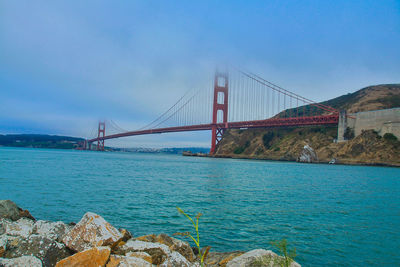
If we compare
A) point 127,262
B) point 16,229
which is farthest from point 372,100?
point 16,229

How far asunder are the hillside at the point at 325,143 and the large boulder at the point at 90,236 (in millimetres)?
47139

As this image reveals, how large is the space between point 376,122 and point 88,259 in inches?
2165

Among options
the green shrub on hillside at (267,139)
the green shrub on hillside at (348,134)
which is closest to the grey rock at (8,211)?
the green shrub on hillside at (348,134)

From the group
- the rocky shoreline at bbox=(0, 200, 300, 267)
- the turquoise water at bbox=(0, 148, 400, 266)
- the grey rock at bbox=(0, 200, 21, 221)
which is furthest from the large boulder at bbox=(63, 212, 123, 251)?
the grey rock at bbox=(0, 200, 21, 221)

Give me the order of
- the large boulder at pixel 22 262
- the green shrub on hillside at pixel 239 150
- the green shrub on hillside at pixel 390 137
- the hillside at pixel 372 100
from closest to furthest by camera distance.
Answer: the large boulder at pixel 22 262 → the green shrub on hillside at pixel 390 137 → the hillside at pixel 372 100 → the green shrub on hillside at pixel 239 150

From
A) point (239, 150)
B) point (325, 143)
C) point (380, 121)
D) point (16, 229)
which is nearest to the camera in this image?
point (16, 229)

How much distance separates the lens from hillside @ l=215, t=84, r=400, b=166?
1772 inches

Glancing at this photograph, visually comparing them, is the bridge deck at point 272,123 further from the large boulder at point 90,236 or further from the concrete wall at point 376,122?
the large boulder at point 90,236

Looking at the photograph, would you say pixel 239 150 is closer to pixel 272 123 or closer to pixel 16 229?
pixel 272 123

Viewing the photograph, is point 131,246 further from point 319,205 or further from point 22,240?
point 319,205

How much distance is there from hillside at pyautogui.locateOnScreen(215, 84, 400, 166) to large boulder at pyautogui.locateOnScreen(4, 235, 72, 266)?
47706mm

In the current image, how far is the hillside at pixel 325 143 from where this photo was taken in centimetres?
4500

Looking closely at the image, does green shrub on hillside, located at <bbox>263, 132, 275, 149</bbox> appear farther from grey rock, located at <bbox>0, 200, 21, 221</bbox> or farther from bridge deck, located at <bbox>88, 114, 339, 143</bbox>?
grey rock, located at <bbox>0, 200, 21, 221</bbox>

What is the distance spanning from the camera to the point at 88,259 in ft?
11.6
